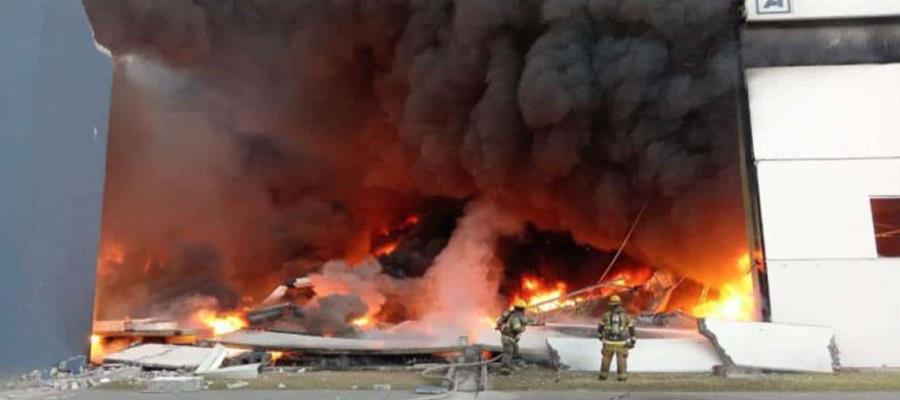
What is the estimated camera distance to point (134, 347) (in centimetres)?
973

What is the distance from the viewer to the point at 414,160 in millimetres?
16828

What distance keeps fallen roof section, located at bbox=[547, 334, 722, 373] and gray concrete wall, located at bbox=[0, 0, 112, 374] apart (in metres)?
6.06

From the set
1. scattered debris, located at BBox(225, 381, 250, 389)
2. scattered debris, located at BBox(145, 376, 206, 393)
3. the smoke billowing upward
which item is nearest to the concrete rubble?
the smoke billowing upward

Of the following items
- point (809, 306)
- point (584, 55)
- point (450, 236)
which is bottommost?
point (809, 306)

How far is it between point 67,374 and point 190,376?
1557mm

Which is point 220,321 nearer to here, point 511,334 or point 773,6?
point 511,334

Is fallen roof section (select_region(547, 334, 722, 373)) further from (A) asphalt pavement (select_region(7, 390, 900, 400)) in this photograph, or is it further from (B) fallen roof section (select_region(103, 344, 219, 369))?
(B) fallen roof section (select_region(103, 344, 219, 369))

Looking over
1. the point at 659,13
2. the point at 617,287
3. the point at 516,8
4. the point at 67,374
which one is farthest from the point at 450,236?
the point at 67,374

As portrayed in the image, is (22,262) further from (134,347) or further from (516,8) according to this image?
(516,8)

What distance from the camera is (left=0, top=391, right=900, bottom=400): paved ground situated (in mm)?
6730

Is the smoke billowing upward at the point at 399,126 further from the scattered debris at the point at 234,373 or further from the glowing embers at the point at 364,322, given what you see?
the scattered debris at the point at 234,373

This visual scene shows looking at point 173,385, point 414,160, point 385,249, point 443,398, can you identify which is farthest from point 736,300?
point 385,249

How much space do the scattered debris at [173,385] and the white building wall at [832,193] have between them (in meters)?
7.59

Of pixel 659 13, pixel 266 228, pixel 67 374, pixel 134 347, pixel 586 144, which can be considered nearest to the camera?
pixel 67 374
